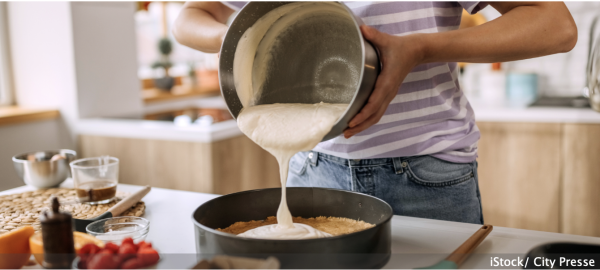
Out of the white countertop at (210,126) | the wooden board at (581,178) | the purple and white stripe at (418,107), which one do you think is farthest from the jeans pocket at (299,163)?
the wooden board at (581,178)

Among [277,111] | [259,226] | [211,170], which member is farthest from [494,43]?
[211,170]

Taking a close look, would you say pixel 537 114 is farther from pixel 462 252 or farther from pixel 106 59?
pixel 106 59

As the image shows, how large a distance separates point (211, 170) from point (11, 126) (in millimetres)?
904

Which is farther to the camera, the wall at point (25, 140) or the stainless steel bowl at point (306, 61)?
the wall at point (25, 140)

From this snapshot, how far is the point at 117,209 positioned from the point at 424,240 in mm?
671

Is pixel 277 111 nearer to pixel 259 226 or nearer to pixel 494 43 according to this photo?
pixel 259 226

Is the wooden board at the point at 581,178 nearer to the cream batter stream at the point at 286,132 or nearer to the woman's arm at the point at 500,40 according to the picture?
the woman's arm at the point at 500,40

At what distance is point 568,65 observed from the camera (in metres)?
2.95

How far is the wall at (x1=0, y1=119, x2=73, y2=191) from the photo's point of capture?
2133mm

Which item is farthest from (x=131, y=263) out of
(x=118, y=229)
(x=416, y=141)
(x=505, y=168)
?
(x=505, y=168)

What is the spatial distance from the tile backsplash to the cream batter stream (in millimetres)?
2493

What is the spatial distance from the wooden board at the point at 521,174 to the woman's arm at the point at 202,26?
5.26 feet

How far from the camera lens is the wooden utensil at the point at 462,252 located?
0.73 metres

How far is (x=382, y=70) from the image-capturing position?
798 mm
